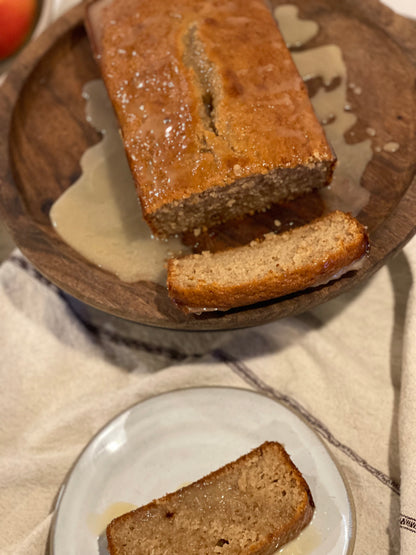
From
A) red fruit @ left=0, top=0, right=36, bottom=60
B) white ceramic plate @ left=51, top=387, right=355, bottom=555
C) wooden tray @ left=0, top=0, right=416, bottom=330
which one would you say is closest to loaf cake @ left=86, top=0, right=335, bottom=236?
wooden tray @ left=0, top=0, right=416, bottom=330

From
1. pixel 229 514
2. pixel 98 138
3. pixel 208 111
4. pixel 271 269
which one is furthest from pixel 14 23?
pixel 229 514

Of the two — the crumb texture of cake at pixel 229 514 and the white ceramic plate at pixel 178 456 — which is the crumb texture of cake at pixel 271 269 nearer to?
the white ceramic plate at pixel 178 456

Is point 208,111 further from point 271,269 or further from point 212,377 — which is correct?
point 212,377

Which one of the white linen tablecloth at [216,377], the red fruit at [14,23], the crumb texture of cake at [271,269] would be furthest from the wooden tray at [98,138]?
the red fruit at [14,23]

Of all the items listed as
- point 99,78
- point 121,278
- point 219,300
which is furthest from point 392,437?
point 99,78

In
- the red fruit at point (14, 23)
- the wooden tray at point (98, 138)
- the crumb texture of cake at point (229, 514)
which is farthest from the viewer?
the red fruit at point (14, 23)

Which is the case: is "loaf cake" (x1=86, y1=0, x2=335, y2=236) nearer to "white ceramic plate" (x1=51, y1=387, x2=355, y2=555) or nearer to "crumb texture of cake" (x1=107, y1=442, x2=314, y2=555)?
"white ceramic plate" (x1=51, y1=387, x2=355, y2=555)
